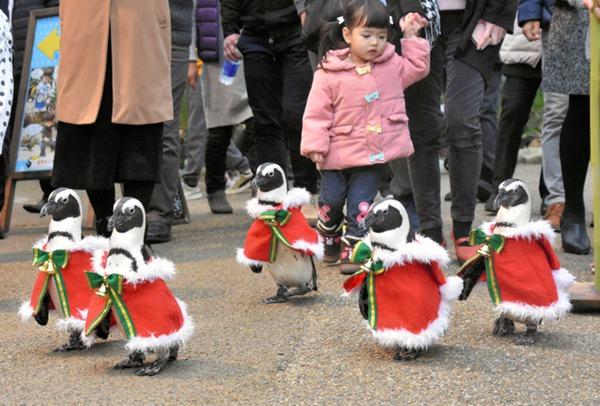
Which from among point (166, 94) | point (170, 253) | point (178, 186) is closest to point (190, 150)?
point (178, 186)

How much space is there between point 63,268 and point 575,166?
2.88 metres

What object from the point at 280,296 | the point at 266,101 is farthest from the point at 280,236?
the point at 266,101

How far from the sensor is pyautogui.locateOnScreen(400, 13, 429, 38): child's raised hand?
615cm

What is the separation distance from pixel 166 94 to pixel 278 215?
1084 mm

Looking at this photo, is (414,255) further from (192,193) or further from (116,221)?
(192,193)

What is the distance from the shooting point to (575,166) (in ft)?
21.5

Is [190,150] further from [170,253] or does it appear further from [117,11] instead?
[117,11]

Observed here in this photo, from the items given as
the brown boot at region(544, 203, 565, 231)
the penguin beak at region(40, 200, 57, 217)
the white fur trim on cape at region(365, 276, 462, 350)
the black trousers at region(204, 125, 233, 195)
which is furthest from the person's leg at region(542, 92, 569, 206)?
the penguin beak at region(40, 200, 57, 217)

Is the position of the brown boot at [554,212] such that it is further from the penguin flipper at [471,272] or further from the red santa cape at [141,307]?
the red santa cape at [141,307]

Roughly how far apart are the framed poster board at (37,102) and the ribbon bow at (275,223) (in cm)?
322

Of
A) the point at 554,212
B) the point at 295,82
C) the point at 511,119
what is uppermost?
the point at 295,82

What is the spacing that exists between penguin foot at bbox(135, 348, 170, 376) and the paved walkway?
0.03 m

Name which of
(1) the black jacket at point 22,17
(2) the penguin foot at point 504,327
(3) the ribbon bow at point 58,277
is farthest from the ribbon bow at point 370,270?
(1) the black jacket at point 22,17

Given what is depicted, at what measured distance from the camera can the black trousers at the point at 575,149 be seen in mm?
6488
